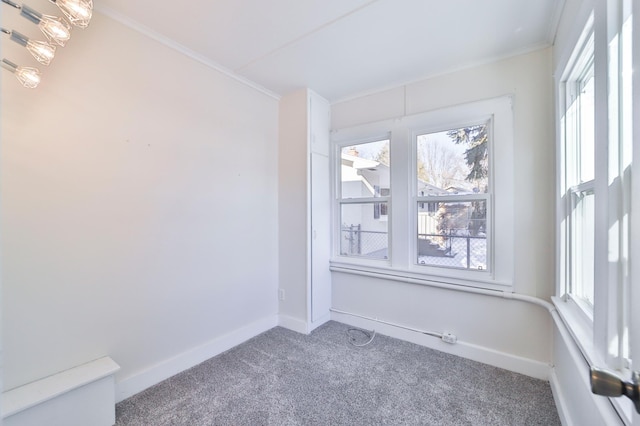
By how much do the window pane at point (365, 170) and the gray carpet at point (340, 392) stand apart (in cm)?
164

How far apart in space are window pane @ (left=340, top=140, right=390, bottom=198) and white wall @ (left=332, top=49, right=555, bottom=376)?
1.84ft

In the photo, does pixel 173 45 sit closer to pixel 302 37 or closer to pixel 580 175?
pixel 302 37

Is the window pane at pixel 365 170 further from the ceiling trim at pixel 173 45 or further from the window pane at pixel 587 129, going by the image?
the window pane at pixel 587 129

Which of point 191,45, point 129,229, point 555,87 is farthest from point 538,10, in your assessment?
point 129,229

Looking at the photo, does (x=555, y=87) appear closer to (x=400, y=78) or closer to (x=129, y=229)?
(x=400, y=78)

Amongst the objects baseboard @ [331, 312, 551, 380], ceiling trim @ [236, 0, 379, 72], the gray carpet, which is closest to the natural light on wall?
ceiling trim @ [236, 0, 379, 72]

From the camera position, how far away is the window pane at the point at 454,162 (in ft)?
8.08

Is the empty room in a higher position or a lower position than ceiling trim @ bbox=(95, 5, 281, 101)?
lower

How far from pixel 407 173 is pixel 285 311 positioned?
198cm

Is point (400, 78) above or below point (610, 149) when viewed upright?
above

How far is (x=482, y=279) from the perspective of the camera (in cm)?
238

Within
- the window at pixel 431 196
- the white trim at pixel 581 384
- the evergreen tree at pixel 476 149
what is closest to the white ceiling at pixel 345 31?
the window at pixel 431 196

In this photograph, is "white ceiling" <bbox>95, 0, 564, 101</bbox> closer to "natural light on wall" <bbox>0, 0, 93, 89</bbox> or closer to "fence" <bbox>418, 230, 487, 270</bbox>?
"natural light on wall" <bbox>0, 0, 93, 89</bbox>

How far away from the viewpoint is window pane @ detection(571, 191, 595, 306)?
61.6 inches
